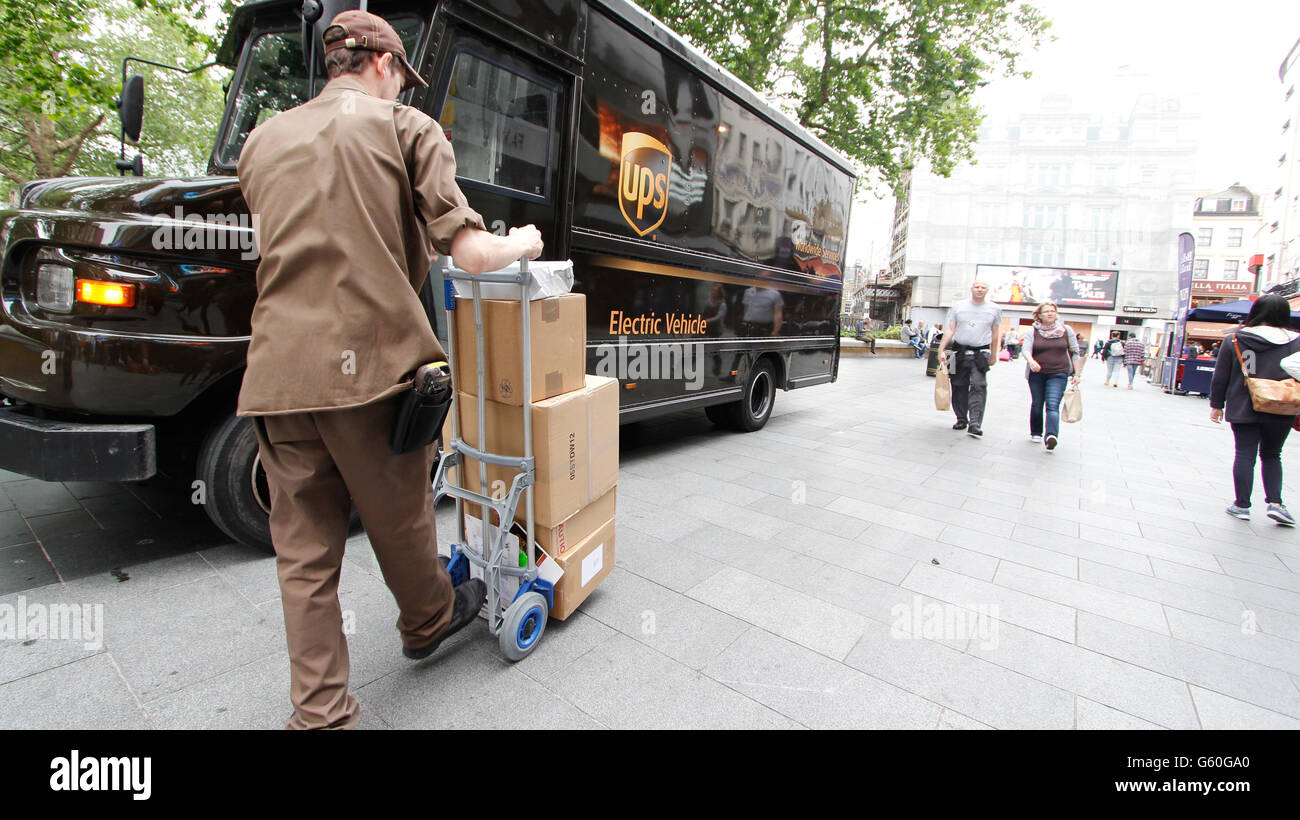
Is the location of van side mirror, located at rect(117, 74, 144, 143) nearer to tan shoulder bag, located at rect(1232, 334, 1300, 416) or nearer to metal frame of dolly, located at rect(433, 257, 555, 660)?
metal frame of dolly, located at rect(433, 257, 555, 660)

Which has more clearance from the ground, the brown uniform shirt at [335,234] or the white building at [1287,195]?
the white building at [1287,195]

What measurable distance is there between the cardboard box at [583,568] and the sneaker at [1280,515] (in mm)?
5169

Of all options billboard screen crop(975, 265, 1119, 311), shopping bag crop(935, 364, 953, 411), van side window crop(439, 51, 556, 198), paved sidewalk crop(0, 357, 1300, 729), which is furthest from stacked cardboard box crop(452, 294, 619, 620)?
billboard screen crop(975, 265, 1119, 311)

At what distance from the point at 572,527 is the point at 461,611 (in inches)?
20.8

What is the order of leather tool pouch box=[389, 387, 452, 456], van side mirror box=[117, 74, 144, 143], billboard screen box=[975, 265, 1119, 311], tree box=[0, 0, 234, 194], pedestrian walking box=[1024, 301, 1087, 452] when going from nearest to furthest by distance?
leather tool pouch box=[389, 387, 452, 456] < van side mirror box=[117, 74, 144, 143] < pedestrian walking box=[1024, 301, 1087, 452] < tree box=[0, 0, 234, 194] < billboard screen box=[975, 265, 1119, 311]

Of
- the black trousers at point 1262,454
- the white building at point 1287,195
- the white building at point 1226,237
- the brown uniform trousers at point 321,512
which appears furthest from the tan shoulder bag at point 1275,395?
the white building at point 1226,237

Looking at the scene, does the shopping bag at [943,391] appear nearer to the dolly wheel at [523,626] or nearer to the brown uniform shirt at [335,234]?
the dolly wheel at [523,626]

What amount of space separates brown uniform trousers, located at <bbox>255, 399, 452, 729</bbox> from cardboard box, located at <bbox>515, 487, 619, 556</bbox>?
72 centimetres

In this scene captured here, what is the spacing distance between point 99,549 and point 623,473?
3.23 meters

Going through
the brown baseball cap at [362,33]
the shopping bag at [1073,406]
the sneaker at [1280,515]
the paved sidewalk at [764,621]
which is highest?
the brown baseball cap at [362,33]

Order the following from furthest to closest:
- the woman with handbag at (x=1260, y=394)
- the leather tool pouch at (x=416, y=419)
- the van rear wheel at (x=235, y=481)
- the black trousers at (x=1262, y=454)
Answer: the black trousers at (x=1262, y=454), the woman with handbag at (x=1260, y=394), the van rear wheel at (x=235, y=481), the leather tool pouch at (x=416, y=419)

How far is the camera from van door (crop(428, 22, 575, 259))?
129 inches

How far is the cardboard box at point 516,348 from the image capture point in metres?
2.21
